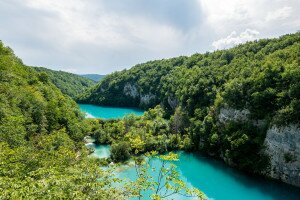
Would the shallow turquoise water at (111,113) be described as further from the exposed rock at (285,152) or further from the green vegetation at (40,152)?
the exposed rock at (285,152)

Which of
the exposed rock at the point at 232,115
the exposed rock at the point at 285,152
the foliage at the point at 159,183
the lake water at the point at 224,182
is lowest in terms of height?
the lake water at the point at 224,182

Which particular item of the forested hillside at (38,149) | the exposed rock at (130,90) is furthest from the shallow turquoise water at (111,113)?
the forested hillside at (38,149)

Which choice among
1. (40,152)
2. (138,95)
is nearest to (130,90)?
(138,95)

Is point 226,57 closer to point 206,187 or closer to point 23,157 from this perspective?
point 206,187

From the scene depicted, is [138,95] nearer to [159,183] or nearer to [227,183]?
[227,183]

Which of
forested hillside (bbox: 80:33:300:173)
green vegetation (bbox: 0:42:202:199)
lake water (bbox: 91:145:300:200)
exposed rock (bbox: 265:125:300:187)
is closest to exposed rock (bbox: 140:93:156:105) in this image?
forested hillside (bbox: 80:33:300:173)

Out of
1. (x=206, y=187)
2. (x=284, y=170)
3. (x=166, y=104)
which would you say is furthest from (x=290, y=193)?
(x=166, y=104)

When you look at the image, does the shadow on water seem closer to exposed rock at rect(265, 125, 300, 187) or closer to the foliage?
exposed rock at rect(265, 125, 300, 187)
